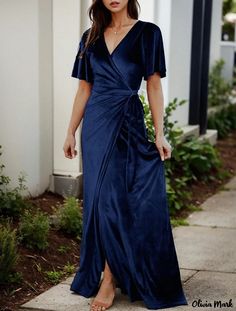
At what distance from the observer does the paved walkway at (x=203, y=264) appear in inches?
176

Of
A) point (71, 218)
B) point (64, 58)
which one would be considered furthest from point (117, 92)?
point (64, 58)

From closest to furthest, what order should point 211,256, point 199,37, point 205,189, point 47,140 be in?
point 211,256 < point 47,140 < point 205,189 < point 199,37

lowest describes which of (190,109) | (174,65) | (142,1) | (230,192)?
(230,192)

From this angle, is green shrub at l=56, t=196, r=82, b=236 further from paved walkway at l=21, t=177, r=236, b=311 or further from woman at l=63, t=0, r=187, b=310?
woman at l=63, t=0, r=187, b=310

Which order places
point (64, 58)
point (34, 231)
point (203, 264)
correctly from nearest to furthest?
point (34, 231) → point (203, 264) → point (64, 58)

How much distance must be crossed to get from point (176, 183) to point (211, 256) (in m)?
1.88

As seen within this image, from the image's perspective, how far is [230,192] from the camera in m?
7.82

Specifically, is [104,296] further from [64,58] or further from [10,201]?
[64,58]

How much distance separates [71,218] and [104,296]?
1.29m

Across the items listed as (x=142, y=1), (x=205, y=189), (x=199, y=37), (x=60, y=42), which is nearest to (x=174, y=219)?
(x=205, y=189)

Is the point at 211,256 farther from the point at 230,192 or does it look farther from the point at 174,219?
the point at 230,192

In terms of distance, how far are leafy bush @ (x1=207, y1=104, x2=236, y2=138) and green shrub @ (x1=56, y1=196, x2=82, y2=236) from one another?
189 inches

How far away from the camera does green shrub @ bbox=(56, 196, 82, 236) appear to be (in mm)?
5625

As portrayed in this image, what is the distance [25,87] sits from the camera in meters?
6.07
